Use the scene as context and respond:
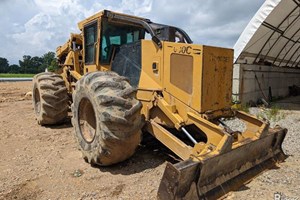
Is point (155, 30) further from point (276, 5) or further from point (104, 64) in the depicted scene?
point (276, 5)

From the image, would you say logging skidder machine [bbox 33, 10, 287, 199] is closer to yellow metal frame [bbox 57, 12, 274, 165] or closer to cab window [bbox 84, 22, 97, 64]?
yellow metal frame [bbox 57, 12, 274, 165]

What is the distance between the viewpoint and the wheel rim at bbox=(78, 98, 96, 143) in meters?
4.62

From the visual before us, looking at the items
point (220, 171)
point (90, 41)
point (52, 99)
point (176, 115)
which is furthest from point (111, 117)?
point (52, 99)

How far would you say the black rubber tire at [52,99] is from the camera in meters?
6.50

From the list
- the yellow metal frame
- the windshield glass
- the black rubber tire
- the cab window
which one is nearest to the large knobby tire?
the yellow metal frame

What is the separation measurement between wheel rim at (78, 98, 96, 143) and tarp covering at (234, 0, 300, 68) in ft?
25.6

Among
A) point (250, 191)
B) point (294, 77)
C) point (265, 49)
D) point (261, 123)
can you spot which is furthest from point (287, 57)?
point (250, 191)

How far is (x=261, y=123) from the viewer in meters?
4.40

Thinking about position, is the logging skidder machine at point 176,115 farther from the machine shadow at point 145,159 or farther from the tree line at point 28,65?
the tree line at point 28,65

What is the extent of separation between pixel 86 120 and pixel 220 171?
2.33 m

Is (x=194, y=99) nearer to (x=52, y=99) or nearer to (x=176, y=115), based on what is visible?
(x=176, y=115)

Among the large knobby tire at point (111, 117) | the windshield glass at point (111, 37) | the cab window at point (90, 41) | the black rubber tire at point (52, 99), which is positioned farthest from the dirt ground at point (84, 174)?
the windshield glass at point (111, 37)

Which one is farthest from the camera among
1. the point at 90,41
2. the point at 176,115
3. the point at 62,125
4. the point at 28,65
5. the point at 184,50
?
the point at 28,65

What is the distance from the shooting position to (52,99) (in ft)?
21.3
